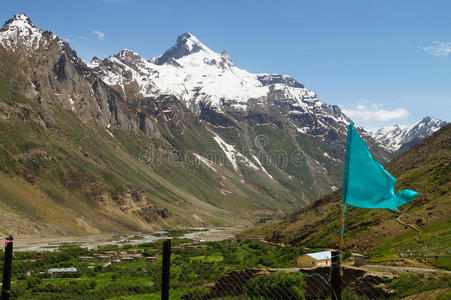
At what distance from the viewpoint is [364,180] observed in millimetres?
10930

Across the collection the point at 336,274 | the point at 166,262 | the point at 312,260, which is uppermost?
the point at 166,262

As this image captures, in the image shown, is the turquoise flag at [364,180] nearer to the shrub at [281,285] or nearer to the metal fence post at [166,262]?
the metal fence post at [166,262]

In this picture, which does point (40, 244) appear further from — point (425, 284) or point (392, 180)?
point (392, 180)

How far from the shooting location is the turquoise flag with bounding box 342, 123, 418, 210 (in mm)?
10758

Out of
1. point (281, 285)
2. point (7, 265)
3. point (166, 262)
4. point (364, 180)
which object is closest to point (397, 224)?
point (281, 285)

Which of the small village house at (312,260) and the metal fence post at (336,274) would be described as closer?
the metal fence post at (336,274)

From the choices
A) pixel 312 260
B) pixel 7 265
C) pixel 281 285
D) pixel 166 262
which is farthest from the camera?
pixel 312 260

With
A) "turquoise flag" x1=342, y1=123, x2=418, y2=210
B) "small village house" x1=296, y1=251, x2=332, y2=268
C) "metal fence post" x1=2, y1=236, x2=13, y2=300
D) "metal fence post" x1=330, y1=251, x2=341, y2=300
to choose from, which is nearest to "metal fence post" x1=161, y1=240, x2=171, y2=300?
"metal fence post" x1=330, y1=251, x2=341, y2=300

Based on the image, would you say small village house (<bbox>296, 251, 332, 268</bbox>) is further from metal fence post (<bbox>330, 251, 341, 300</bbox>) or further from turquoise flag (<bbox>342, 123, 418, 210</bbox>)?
metal fence post (<bbox>330, 251, 341, 300</bbox>)

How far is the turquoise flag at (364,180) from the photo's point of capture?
1076 centimetres

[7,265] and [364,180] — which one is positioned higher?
[364,180]

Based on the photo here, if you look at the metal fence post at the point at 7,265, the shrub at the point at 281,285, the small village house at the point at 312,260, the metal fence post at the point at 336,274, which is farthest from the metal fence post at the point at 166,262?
the small village house at the point at 312,260

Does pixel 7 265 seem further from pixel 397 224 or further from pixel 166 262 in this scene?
pixel 397 224

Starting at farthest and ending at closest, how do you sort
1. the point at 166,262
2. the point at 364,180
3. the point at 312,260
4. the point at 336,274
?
the point at 312,260
the point at 166,262
the point at 364,180
the point at 336,274
